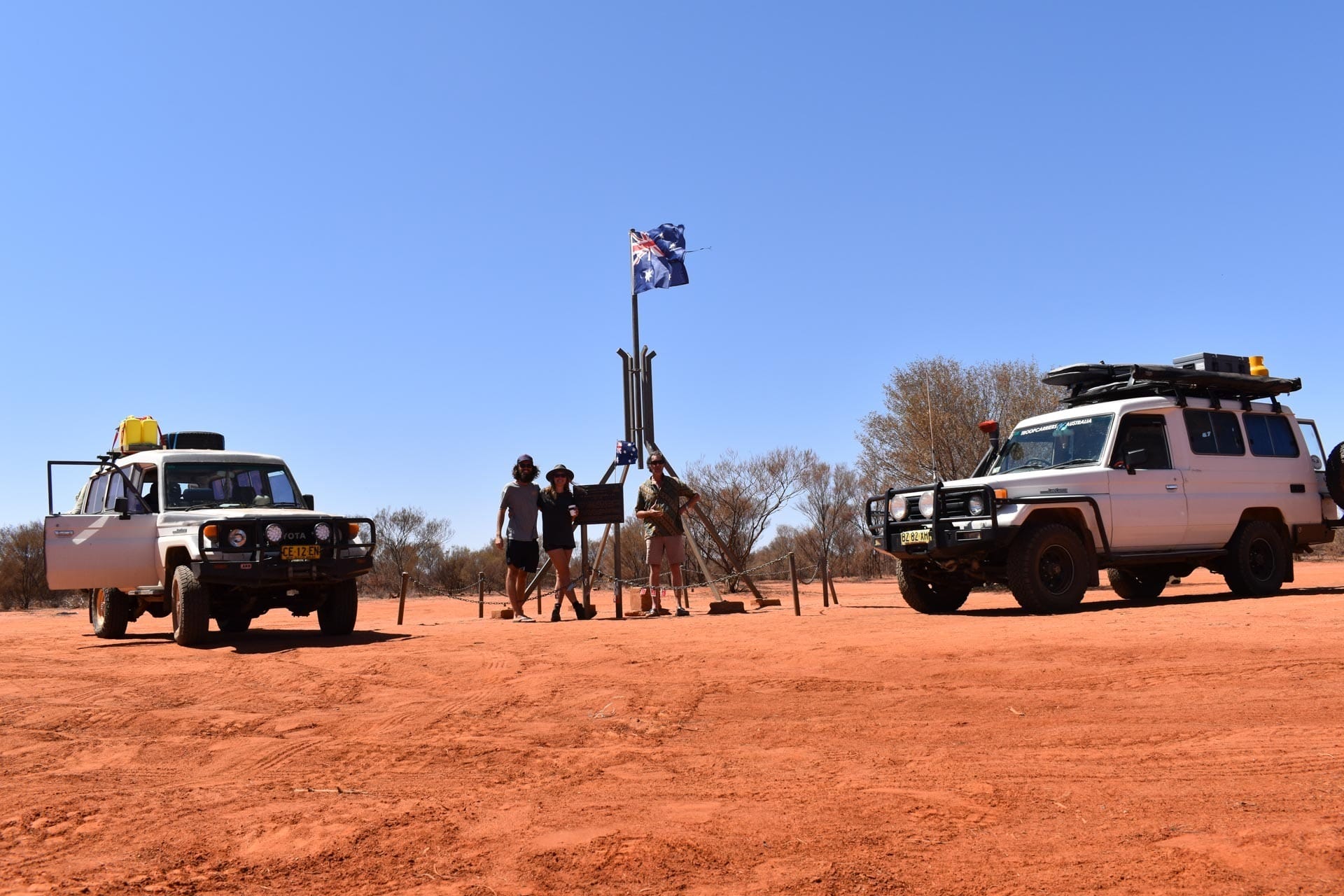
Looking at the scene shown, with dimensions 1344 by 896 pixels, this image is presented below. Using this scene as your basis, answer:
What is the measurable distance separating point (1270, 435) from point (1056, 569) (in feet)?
12.4

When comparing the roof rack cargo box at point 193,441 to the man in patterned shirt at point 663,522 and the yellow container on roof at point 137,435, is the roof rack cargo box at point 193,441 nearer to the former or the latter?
the yellow container on roof at point 137,435

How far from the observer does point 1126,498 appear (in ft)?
38.9

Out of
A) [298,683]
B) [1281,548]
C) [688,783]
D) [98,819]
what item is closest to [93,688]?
[298,683]

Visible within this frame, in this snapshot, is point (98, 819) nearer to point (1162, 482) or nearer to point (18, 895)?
point (18, 895)

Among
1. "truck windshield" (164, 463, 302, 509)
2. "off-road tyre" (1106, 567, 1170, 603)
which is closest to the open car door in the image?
"truck windshield" (164, 463, 302, 509)

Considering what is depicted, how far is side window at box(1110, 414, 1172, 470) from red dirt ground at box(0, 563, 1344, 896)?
2.68 m

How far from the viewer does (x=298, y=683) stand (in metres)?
8.16

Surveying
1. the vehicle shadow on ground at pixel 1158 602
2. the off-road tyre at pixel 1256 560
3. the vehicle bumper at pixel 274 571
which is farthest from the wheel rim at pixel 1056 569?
A: the vehicle bumper at pixel 274 571

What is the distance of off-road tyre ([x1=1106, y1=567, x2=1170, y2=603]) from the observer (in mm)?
14008

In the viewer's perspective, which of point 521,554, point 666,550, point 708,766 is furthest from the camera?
point 666,550

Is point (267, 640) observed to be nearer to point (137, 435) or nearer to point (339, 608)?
point (339, 608)

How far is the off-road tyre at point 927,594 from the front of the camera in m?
12.7

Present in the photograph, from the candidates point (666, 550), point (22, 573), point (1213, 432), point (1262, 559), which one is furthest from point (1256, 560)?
point (22, 573)

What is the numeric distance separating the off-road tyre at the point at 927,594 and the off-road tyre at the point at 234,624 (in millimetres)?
6782
